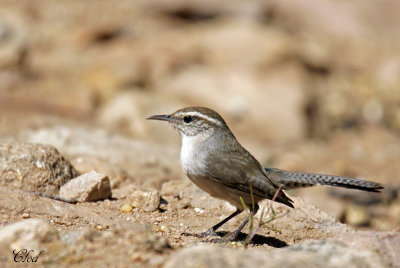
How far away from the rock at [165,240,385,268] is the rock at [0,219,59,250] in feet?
3.49

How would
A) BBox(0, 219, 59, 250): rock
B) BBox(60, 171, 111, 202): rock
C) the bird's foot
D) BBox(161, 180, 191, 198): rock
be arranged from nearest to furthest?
BBox(0, 219, 59, 250): rock
the bird's foot
BBox(60, 171, 111, 202): rock
BBox(161, 180, 191, 198): rock

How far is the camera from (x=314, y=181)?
6.00 metres

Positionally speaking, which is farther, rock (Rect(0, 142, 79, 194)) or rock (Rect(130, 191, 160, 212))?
rock (Rect(130, 191, 160, 212))

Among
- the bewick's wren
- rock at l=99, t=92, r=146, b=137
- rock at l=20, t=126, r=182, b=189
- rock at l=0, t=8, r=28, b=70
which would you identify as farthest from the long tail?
rock at l=0, t=8, r=28, b=70

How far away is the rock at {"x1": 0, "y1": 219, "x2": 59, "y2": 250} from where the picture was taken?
14.2 feet

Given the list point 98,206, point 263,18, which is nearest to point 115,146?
point 98,206

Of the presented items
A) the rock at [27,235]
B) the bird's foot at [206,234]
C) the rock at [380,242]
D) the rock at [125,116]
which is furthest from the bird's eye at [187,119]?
the rock at [125,116]

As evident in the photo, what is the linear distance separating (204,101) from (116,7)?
22.5 feet

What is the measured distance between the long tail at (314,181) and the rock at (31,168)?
8.07 feet

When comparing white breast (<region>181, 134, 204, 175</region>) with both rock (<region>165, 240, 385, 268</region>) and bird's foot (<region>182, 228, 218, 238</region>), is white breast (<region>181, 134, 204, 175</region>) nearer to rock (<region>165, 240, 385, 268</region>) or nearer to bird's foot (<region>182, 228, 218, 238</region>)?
bird's foot (<region>182, 228, 218, 238</region>)

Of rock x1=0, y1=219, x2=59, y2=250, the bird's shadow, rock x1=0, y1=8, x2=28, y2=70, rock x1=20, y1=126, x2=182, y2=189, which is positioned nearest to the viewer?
rock x1=0, y1=219, x2=59, y2=250

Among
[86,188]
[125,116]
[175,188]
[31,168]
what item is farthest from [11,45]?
[86,188]

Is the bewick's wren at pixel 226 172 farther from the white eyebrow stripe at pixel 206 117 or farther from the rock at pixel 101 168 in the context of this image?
the rock at pixel 101 168

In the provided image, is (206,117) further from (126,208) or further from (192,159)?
(126,208)
